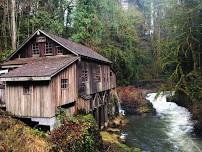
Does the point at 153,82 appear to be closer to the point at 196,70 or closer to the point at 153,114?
the point at 153,114

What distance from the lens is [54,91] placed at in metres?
18.7

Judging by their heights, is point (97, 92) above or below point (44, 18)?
below

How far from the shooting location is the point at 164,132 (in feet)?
92.5

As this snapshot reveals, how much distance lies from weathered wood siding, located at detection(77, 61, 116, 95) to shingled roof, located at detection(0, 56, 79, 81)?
1.70 m

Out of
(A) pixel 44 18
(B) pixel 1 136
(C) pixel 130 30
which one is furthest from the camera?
(C) pixel 130 30

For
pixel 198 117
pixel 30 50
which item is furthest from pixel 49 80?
pixel 198 117

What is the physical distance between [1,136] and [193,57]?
62.2ft

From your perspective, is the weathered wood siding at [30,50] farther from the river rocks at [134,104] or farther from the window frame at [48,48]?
the river rocks at [134,104]

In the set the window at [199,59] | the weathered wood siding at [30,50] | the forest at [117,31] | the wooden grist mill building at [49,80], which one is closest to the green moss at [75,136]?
the wooden grist mill building at [49,80]

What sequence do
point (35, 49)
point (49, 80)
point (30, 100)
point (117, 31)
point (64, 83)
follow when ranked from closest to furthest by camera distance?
point (49, 80) → point (30, 100) → point (64, 83) → point (35, 49) → point (117, 31)

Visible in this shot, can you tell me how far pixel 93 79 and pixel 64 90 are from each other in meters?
6.12

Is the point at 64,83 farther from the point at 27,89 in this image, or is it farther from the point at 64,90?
the point at 27,89

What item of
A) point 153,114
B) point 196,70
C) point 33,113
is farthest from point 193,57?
point 33,113

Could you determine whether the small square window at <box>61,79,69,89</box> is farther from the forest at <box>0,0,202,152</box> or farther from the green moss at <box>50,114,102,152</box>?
the green moss at <box>50,114,102,152</box>
